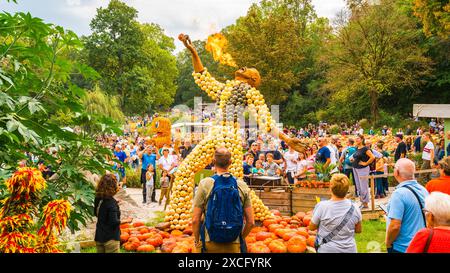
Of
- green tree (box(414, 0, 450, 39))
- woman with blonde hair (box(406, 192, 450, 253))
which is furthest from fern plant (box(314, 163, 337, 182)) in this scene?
green tree (box(414, 0, 450, 39))

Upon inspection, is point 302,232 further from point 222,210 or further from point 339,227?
point 222,210

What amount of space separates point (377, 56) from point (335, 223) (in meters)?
34.3

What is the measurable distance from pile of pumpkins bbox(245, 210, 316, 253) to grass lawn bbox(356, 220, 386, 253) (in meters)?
0.78

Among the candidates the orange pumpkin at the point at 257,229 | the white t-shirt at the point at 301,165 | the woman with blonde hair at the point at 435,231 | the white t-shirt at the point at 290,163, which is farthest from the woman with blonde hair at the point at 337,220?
the white t-shirt at the point at 290,163

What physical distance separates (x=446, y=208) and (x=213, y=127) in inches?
198

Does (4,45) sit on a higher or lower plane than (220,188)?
higher

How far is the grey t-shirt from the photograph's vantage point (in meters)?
4.23

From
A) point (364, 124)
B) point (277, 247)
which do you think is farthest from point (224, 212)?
point (364, 124)

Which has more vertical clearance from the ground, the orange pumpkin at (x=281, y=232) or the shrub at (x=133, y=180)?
the shrub at (x=133, y=180)

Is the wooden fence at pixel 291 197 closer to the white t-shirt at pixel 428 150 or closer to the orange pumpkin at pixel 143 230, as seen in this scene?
the orange pumpkin at pixel 143 230

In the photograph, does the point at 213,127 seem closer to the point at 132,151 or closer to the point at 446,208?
the point at 446,208

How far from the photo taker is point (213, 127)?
7977 mm

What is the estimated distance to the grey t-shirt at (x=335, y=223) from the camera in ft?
13.9
